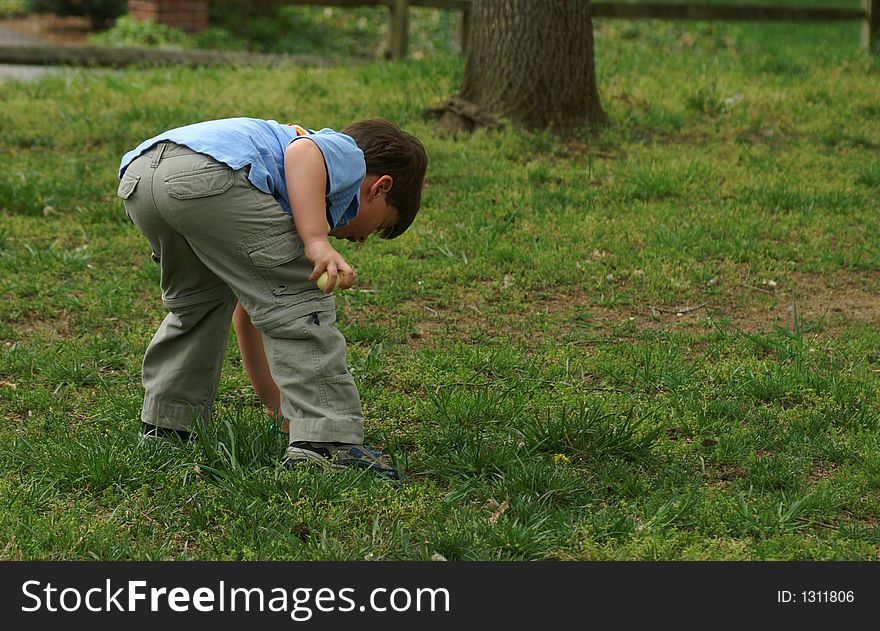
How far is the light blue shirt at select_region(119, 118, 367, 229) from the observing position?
3.29m

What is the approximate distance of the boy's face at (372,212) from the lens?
346cm

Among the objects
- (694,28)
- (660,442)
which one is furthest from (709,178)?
(694,28)

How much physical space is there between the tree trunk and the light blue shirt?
4.16 m

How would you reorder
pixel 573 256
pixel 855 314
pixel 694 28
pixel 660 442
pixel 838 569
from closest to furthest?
1. pixel 838 569
2. pixel 660 442
3. pixel 855 314
4. pixel 573 256
5. pixel 694 28

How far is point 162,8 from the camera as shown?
1519 centimetres

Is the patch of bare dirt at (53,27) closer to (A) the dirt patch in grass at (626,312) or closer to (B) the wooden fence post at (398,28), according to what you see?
(B) the wooden fence post at (398,28)

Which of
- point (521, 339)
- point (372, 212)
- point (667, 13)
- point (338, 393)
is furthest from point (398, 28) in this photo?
point (338, 393)

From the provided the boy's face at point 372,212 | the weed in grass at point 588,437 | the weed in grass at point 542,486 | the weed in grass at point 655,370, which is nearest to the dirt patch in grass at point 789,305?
the weed in grass at point 655,370

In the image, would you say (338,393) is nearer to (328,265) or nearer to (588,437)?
(328,265)

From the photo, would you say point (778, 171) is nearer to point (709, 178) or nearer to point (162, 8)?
point (709, 178)

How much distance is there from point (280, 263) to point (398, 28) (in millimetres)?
7403

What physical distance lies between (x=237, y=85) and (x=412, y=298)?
408 cm

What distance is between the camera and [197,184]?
128 inches

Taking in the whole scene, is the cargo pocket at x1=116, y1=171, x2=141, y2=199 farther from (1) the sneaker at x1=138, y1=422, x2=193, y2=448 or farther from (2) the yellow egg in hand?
(1) the sneaker at x1=138, y1=422, x2=193, y2=448
